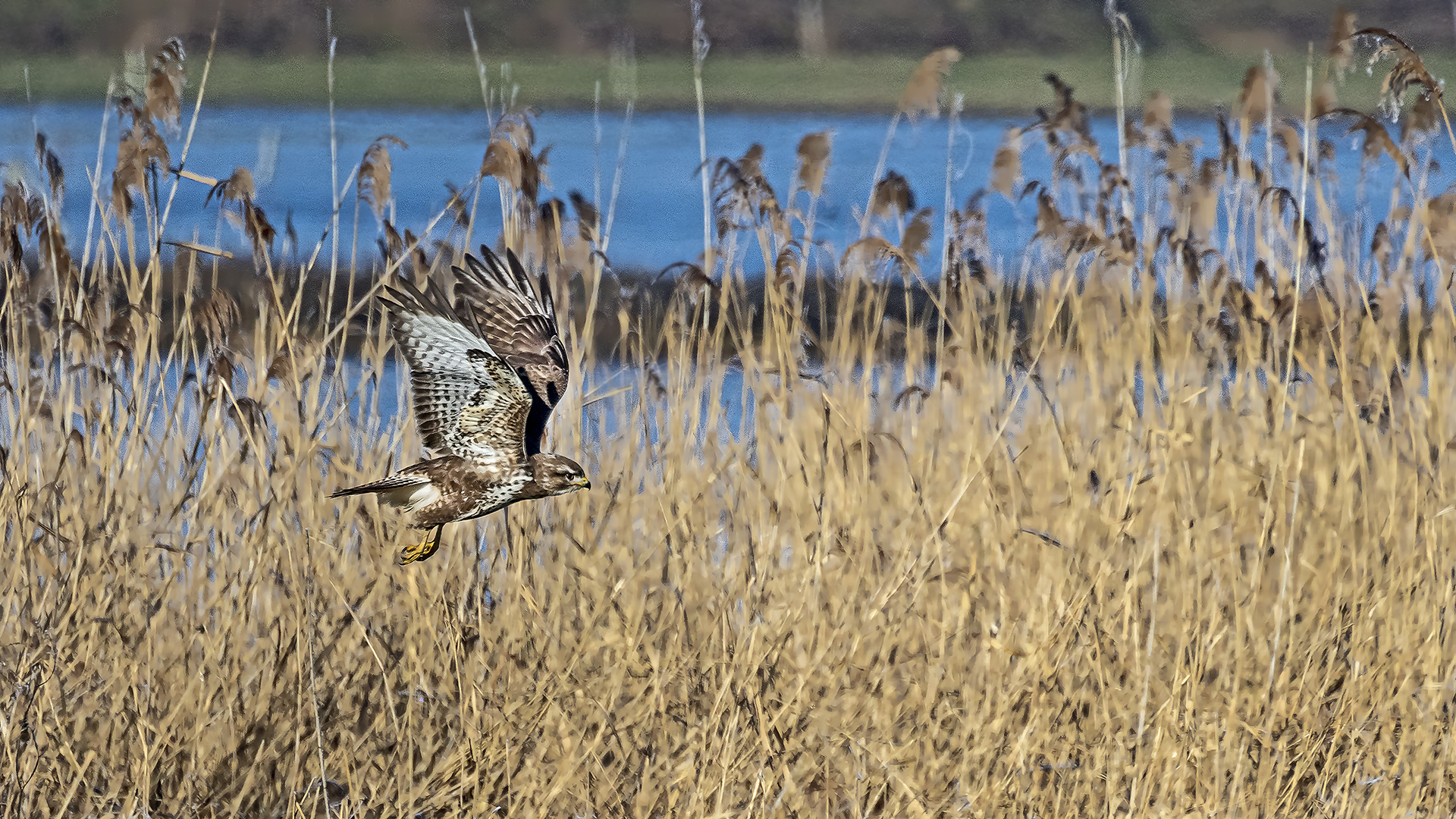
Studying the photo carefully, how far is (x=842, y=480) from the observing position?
127 inches

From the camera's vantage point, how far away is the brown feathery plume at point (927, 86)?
3213 mm

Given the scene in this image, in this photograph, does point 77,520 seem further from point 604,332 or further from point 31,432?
point 604,332

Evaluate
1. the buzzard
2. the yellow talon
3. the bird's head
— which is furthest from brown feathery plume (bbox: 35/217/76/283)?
the bird's head

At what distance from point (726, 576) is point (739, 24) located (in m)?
38.3

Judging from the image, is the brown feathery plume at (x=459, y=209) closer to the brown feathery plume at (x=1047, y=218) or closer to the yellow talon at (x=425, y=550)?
the yellow talon at (x=425, y=550)

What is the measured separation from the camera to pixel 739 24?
39875 millimetres

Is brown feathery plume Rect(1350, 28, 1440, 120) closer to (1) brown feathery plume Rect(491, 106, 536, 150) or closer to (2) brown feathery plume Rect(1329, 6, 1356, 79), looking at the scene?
(2) brown feathery plume Rect(1329, 6, 1356, 79)

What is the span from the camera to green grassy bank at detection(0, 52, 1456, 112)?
32.7 metres

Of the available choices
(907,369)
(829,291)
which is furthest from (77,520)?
(829,291)

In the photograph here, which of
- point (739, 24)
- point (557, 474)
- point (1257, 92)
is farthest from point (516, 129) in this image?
point (739, 24)

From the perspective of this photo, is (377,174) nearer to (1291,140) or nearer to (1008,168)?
(1008,168)

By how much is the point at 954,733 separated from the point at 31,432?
2010 mm

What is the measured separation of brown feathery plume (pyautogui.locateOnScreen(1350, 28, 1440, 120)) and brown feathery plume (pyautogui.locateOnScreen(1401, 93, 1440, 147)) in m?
0.17

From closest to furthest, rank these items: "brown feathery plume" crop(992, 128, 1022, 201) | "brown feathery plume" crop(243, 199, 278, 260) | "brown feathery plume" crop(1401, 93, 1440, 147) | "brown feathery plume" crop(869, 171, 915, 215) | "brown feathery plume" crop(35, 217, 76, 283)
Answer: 1. "brown feathery plume" crop(243, 199, 278, 260)
2. "brown feathery plume" crop(35, 217, 76, 283)
3. "brown feathery plume" crop(1401, 93, 1440, 147)
4. "brown feathery plume" crop(869, 171, 915, 215)
5. "brown feathery plume" crop(992, 128, 1022, 201)
